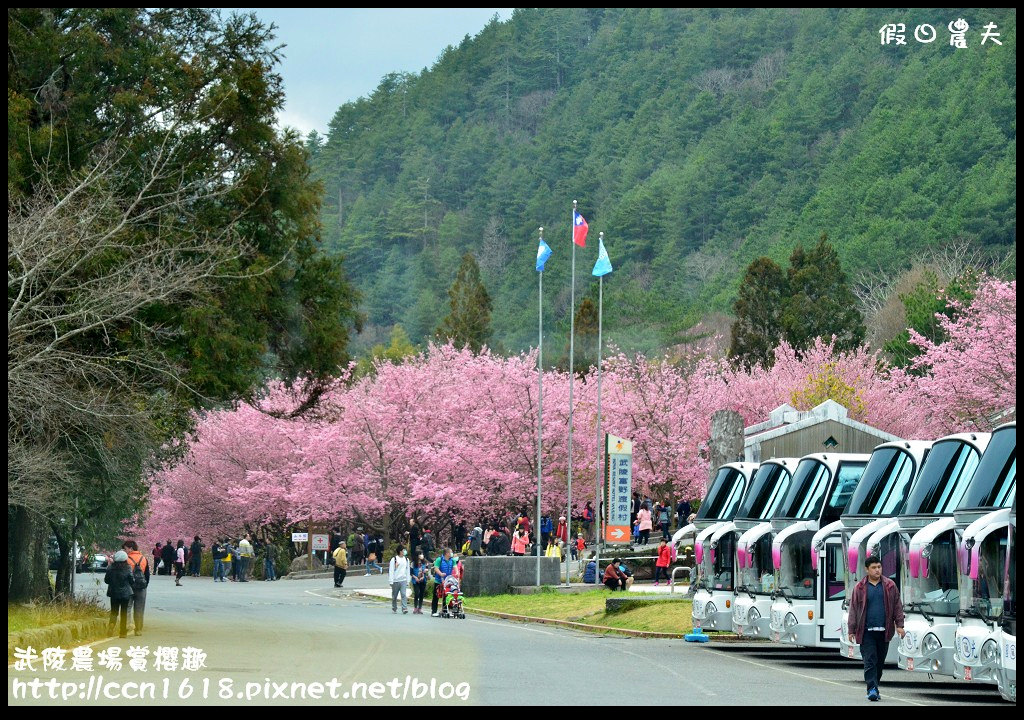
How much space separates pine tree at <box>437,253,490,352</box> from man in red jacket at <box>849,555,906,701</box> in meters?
79.2

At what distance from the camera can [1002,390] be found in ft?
169

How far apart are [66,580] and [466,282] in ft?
214

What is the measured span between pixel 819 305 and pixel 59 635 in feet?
202

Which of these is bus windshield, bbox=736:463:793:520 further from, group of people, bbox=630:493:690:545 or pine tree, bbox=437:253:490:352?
pine tree, bbox=437:253:490:352

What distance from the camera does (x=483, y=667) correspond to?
19609mm

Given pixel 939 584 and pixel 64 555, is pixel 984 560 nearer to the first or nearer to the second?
pixel 939 584

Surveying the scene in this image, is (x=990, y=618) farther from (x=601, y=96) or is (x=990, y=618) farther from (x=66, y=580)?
(x=601, y=96)

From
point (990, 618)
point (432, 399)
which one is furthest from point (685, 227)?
point (990, 618)

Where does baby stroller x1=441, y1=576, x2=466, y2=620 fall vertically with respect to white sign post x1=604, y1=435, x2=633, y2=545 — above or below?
below

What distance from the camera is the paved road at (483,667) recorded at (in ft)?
52.1

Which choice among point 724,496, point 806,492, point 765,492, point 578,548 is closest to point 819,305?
point 578,548

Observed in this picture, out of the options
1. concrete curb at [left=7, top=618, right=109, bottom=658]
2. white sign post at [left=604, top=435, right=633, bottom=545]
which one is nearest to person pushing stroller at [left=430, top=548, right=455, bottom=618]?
white sign post at [left=604, top=435, right=633, bottom=545]

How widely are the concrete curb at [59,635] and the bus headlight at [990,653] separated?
1101cm

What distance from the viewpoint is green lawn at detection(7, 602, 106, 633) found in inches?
869
